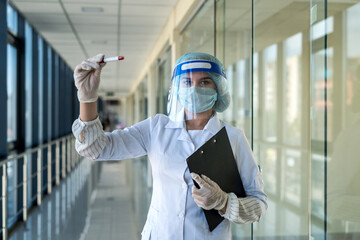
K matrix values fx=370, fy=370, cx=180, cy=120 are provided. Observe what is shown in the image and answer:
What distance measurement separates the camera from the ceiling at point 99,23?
4481 mm

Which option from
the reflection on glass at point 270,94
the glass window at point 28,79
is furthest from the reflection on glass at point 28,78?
the reflection on glass at point 270,94

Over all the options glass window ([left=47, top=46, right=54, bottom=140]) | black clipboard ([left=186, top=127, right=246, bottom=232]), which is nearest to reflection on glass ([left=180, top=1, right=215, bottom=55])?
black clipboard ([left=186, top=127, right=246, bottom=232])

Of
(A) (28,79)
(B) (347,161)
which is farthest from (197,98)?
(A) (28,79)

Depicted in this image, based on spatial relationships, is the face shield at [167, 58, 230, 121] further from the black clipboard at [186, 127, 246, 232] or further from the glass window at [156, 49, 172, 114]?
the glass window at [156, 49, 172, 114]

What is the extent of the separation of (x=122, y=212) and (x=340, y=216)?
3460 millimetres

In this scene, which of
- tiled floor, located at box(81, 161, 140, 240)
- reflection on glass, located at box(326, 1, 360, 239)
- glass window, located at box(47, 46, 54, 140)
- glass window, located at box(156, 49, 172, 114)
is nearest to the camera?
reflection on glass, located at box(326, 1, 360, 239)

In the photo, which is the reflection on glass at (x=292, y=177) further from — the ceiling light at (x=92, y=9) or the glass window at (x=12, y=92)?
the glass window at (x=12, y=92)

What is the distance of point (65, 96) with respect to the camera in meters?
9.82

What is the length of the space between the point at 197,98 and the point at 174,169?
259 millimetres

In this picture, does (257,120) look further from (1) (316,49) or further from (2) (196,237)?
(2) (196,237)

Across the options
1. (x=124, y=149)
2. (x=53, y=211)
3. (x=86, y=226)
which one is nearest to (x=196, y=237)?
(x=124, y=149)

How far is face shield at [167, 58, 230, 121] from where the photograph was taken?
4.23ft

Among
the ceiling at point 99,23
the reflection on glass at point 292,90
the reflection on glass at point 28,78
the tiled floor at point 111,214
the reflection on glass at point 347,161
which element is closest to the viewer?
the reflection on glass at point 347,161

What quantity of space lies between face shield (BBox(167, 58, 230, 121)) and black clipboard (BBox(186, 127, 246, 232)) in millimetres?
127
